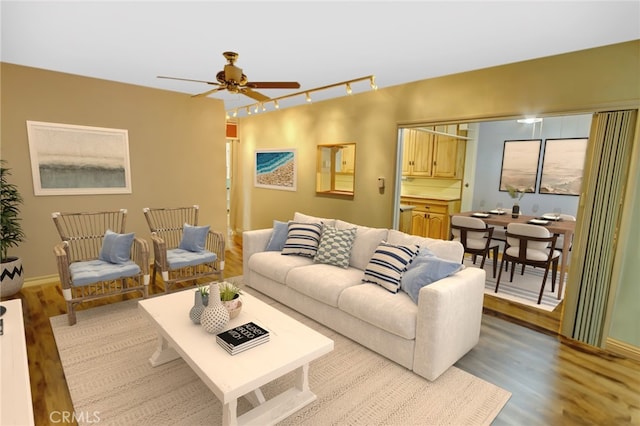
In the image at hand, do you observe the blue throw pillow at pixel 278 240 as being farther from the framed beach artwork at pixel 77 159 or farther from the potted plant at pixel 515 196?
the potted plant at pixel 515 196

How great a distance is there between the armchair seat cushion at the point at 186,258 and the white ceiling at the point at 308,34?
6.84 ft

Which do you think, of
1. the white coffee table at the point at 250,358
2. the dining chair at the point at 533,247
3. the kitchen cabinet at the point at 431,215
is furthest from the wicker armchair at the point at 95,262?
the kitchen cabinet at the point at 431,215

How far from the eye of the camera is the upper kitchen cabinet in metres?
6.13

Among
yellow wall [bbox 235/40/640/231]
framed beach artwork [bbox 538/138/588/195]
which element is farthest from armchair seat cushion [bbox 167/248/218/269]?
framed beach artwork [bbox 538/138/588/195]

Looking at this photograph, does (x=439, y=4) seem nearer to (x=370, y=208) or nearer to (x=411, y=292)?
(x=411, y=292)

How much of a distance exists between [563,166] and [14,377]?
22.3 feet

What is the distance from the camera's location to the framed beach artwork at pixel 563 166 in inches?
205

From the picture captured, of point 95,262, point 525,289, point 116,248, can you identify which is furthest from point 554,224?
point 95,262

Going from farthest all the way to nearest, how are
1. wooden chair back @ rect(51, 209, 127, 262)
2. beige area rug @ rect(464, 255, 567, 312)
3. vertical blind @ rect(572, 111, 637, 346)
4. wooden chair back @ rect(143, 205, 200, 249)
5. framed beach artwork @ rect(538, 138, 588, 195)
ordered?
framed beach artwork @ rect(538, 138, 588, 195), wooden chair back @ rect(143, 205, 200, 249), wooden chair back @ rect(51, 209, 127, 262), beige area rug @ rect(464, 255, 567, 312), vertical blind @ rect(572, 111, 637, 346)

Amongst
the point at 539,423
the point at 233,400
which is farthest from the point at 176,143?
the point at 539,423

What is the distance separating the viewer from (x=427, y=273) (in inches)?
102

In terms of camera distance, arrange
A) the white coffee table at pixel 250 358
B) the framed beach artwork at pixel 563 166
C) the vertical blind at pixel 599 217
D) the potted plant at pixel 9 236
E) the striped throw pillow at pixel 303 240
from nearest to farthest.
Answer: the white coffee table at pixel 250 358, the vertical blind at pixel 599 217, the potted plant at pixel 9 236, the striped throw pillow at pixel 303 240, the framed beach artwork at pixel 563 166

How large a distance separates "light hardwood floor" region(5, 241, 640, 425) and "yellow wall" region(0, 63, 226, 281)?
1277 millimetres

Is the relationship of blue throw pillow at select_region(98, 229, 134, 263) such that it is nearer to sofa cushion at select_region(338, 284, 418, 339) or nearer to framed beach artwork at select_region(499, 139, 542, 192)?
sofa cushion at select_region(338, 284, 418, 339)
